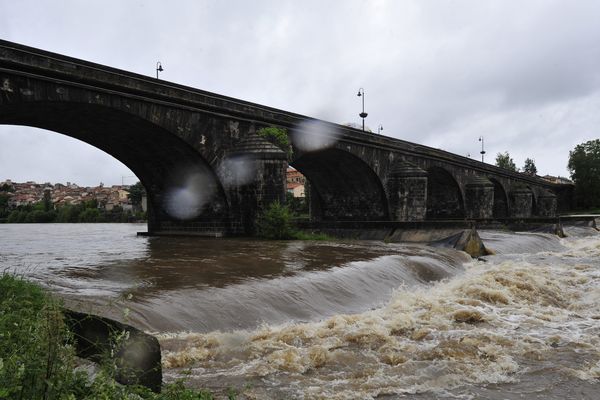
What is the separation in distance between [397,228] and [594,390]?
16486 mm

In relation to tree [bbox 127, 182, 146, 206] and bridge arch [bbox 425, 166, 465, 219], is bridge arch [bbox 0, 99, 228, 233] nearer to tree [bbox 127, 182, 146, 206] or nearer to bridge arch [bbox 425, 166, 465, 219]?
bridge arch [bbox 425, 166, 465, 219]

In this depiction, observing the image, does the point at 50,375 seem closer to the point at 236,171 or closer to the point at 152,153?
the point at 236,171

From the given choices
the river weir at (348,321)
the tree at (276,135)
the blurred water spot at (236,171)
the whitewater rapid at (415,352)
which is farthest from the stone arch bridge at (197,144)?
the whitewater rapid at (415,352)

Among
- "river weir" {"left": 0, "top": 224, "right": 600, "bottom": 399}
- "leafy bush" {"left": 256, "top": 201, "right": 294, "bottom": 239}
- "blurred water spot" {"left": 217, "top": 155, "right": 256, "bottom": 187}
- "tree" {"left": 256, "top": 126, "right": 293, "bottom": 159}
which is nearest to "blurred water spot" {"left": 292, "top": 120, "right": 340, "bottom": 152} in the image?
"tree" {"left": 256, "top": 126, "right": 293, "bottom": 159}

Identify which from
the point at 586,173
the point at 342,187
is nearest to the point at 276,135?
the point at 342,187

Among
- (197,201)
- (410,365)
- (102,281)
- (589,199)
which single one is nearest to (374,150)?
(197,201)

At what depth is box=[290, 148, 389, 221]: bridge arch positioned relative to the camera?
29.8 m

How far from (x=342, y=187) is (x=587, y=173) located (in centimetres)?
5326

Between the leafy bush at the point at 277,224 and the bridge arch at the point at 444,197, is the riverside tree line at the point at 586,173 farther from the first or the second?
the leafy bush at the point at 277,224

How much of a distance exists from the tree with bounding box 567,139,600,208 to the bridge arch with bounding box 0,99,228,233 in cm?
6589

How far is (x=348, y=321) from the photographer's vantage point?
731cm

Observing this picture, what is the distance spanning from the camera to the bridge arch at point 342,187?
1174 inches

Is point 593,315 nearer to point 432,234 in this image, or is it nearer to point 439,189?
point 432,234

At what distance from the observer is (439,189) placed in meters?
43.4
